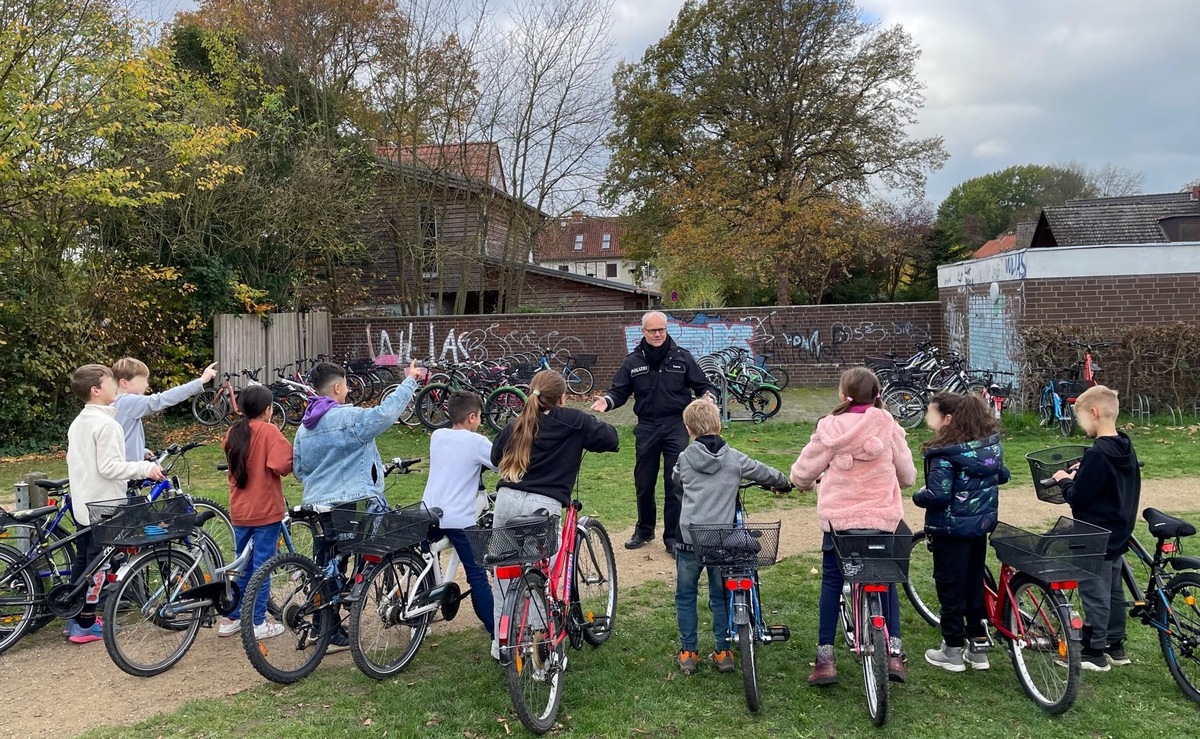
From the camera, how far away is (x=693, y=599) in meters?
3.85

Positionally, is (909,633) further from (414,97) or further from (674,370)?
(414,97)

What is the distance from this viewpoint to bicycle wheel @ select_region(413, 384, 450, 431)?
12.3m

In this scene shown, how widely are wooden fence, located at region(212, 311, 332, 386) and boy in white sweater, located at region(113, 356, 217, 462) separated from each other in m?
9.54

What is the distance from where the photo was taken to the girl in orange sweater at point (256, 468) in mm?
4238

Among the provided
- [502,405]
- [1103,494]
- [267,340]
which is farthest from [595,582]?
[267,340]

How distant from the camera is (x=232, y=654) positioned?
434 cm

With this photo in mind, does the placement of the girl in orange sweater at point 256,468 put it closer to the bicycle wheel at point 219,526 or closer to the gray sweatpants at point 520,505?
the bicycle wheel at point 219,526

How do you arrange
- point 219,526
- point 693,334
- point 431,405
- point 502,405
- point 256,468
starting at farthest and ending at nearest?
point 693,334
point 431,405
point 502,405
point 219,526
point 256,468

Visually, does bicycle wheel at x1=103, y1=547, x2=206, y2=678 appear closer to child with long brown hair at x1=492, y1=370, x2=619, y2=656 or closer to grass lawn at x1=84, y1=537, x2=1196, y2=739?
grass lawn at x1=84, y1=537, x2=1196, y2=739

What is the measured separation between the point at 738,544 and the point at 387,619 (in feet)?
5.81

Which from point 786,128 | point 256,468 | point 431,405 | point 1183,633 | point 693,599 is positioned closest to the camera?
point 1183,633

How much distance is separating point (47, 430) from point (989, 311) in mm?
14882

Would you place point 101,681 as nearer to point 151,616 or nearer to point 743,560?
point 151,616

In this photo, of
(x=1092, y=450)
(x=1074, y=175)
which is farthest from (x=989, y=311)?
(x=1074, y=175)
